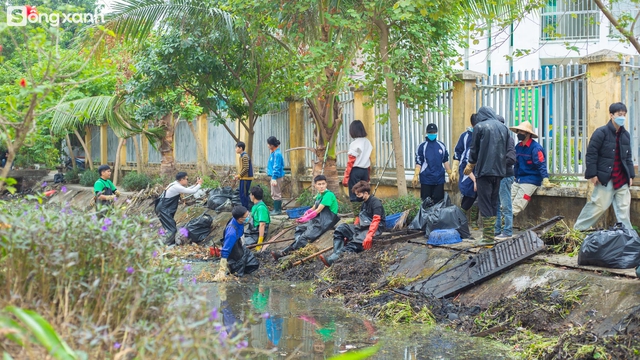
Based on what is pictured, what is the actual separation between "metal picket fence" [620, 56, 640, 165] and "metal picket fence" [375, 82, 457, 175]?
3.07 m

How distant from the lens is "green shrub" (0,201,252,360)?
3.53 m

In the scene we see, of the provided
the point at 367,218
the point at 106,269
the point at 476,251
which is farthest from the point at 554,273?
the point at 106,269

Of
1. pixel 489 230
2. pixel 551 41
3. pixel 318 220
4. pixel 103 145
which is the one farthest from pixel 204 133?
pixel 489 230

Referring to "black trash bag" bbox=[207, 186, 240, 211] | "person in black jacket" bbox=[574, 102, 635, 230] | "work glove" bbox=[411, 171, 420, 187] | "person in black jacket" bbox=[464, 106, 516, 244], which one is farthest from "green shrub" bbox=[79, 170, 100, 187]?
"person in black jacket" bbox=[574, 102, 635, 230]

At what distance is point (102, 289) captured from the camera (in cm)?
411

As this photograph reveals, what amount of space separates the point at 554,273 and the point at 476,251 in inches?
59.9

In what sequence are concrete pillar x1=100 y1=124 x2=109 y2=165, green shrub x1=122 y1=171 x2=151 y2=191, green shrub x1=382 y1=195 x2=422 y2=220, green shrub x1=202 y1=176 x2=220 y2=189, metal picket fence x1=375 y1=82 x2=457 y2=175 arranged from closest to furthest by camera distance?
green shrub x1=382 y1=195 x2=422 y2=220 < metal picket fence x1=375 y1=82 x2=457 y2=175 < green shrub x1=202 y1=176 x2=220 y2=189 < green shrub x1=122 y1=171 x2=151 y2=191 < concrete pillar x1=100 y1=124 x2=109 y2=165

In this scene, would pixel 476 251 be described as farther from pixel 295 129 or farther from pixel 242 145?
pixel 295 129

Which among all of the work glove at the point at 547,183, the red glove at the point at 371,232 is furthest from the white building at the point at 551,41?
the red glove at the point at 371,232

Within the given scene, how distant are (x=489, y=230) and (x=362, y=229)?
200 cm

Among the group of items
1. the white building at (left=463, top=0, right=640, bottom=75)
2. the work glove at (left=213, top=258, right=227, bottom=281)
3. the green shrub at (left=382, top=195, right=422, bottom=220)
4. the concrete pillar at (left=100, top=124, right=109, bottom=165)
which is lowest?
the work glove at (left=213, top=258, right=227, bottom=281)

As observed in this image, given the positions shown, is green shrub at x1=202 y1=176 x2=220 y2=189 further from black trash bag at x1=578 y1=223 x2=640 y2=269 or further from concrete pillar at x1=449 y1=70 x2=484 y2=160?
black trash bag at x1=578 y1=223 x2=640 y2=269

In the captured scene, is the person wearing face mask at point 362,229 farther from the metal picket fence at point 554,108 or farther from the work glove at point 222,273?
the metal picket fence at point 554,108

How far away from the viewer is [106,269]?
13.9ft
